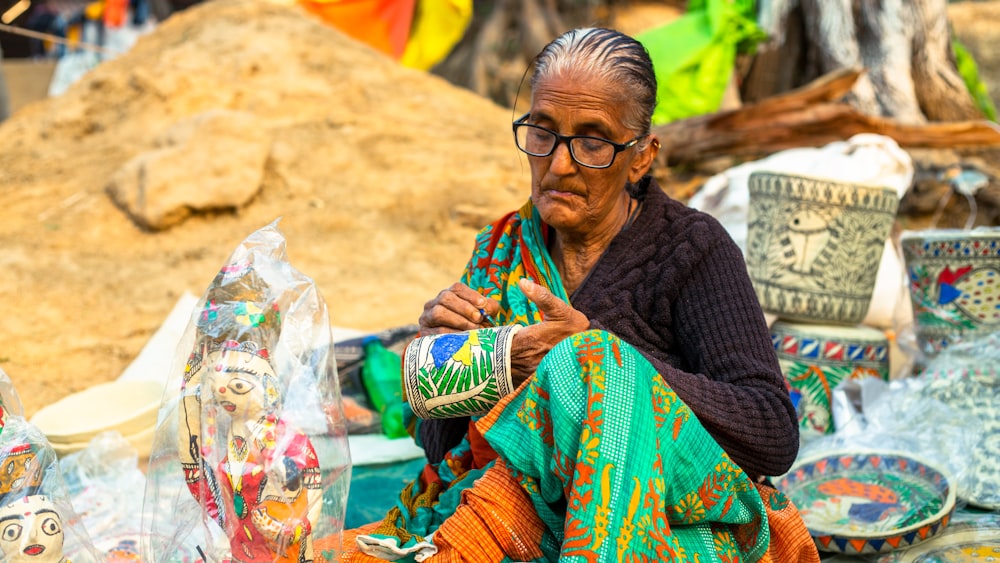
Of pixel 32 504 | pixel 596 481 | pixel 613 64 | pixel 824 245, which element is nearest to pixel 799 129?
pixel 824 245

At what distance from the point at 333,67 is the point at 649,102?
6558mm

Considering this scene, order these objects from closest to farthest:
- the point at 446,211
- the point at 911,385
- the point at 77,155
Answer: the point at 911,385 → the point at 446,211 → the point at 77,155

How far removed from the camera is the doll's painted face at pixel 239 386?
66.5 inches

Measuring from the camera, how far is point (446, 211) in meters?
6.34

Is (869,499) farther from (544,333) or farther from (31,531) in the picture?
(31,531)

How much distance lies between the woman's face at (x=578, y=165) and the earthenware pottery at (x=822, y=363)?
1506mm

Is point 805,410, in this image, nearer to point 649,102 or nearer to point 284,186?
point 649,102

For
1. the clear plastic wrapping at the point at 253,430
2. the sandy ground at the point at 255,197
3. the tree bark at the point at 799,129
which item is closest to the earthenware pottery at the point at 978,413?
the clear plastic wrapping at the point at 253,430

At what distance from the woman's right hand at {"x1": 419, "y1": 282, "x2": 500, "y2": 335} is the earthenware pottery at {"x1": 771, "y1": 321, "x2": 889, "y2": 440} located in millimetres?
1750

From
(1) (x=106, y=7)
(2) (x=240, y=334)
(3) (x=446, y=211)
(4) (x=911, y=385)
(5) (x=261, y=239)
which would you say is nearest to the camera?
(2) (x=240, y=334)

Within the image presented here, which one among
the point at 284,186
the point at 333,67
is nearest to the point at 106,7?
the point at 333,67

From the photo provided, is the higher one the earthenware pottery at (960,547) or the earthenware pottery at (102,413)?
the earthenware pottery at (960,547)

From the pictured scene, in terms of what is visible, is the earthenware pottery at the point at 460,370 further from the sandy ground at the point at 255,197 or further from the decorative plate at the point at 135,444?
the sandy ground at the point at 255,197

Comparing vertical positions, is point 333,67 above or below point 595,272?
below
